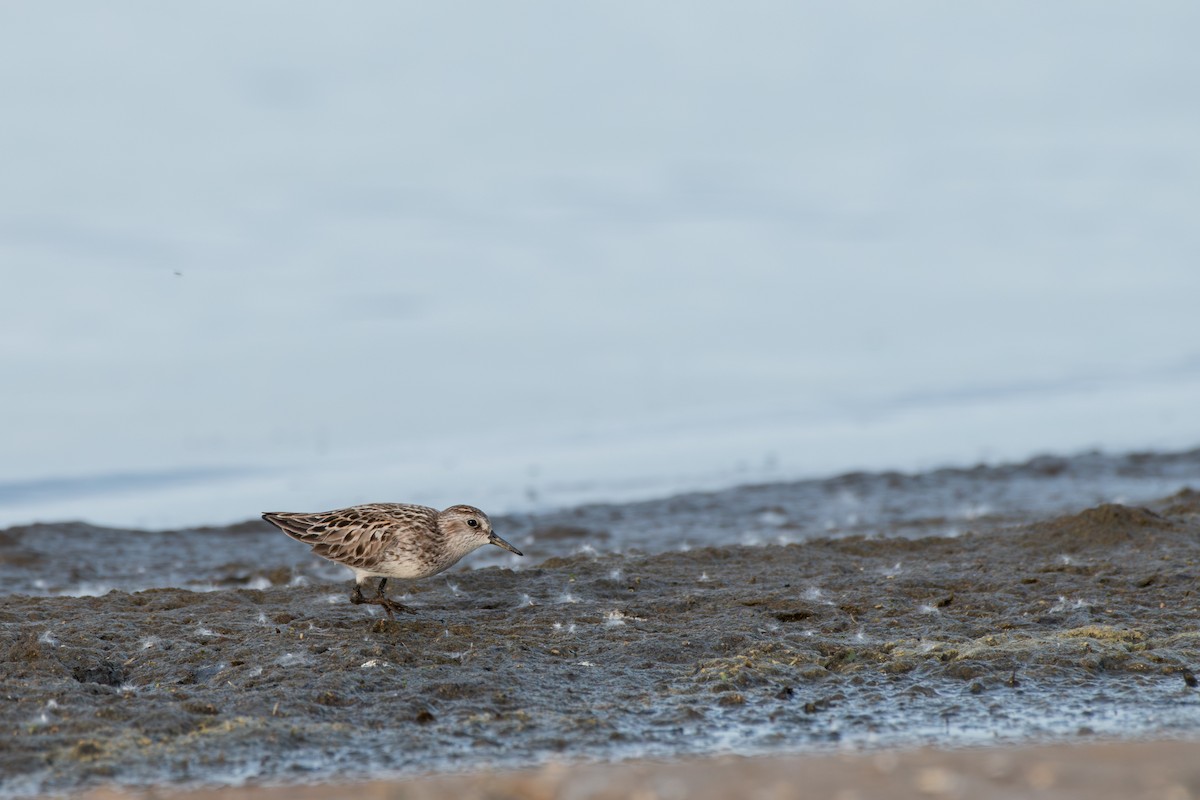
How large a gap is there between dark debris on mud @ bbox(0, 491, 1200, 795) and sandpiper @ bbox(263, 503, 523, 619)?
33 centimetres

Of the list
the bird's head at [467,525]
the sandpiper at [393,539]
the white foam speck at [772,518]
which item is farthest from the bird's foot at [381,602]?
the white foam speck at [772,518]

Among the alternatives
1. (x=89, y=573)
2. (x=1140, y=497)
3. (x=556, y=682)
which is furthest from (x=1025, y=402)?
(x=556, y=682)

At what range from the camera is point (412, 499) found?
55.5 ft

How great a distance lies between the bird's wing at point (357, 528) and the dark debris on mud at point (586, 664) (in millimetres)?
403

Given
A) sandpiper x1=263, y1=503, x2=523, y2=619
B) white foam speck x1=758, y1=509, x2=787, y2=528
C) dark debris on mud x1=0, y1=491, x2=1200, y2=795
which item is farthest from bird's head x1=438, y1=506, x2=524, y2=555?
white foam speck x1=758, y1=509, x2=787, y2=528

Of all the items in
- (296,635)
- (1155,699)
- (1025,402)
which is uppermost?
(1025,402)

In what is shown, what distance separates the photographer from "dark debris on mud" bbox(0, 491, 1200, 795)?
724 centimetres

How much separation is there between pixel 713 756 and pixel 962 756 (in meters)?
1.18

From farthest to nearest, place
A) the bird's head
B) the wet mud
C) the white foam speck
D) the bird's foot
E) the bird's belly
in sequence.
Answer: the white foam speck → the bird's head → the bird's belly → the bird's foot → the wet mud

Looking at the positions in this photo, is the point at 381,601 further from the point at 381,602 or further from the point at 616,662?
the point at 616,662

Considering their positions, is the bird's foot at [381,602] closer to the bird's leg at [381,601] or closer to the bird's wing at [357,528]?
the bird's leg at [381,601]

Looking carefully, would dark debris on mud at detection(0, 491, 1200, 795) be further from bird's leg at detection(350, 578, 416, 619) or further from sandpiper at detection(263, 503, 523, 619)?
sandpiper at detection(263, 503, 523, 619)

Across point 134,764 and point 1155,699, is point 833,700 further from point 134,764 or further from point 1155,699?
point 134,764

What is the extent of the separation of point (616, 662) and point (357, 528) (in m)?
2.39
